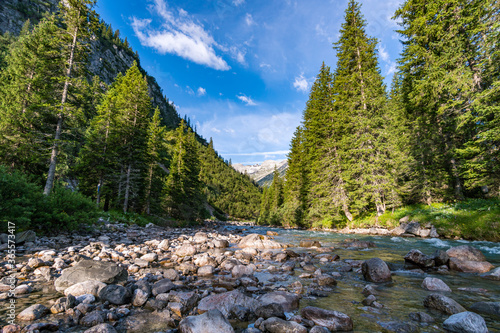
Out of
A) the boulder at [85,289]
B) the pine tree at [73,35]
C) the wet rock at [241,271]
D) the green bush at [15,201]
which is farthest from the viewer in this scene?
the pine tree at [73,35]

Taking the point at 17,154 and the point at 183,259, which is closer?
the point at 183,259

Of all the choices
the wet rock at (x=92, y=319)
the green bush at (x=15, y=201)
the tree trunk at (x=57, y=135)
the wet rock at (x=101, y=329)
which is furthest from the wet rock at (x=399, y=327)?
the tree trunk at (x=57, y=135)

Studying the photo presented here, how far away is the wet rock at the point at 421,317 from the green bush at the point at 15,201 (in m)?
12.0

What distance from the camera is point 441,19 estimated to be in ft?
52.7

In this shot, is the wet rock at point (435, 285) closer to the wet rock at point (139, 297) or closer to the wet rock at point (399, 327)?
the wet rock at point (399, 327)

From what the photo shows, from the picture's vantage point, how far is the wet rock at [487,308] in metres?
3.46

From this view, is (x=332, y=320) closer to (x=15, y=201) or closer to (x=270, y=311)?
(x=270, y=311)

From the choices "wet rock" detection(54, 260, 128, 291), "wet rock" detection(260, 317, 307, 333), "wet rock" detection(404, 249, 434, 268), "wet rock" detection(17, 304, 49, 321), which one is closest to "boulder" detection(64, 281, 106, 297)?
"wet rock" detection(54, 260, 128, 291)

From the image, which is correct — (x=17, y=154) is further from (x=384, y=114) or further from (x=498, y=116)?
(x=498, y=116)

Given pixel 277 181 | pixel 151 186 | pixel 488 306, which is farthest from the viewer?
pixel 277 181

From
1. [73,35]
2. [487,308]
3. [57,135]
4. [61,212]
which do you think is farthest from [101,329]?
[73,35]

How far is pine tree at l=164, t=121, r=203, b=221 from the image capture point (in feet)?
89.8

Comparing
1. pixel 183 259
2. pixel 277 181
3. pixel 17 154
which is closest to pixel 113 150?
pixel 17 154

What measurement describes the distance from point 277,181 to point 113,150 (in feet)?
138
